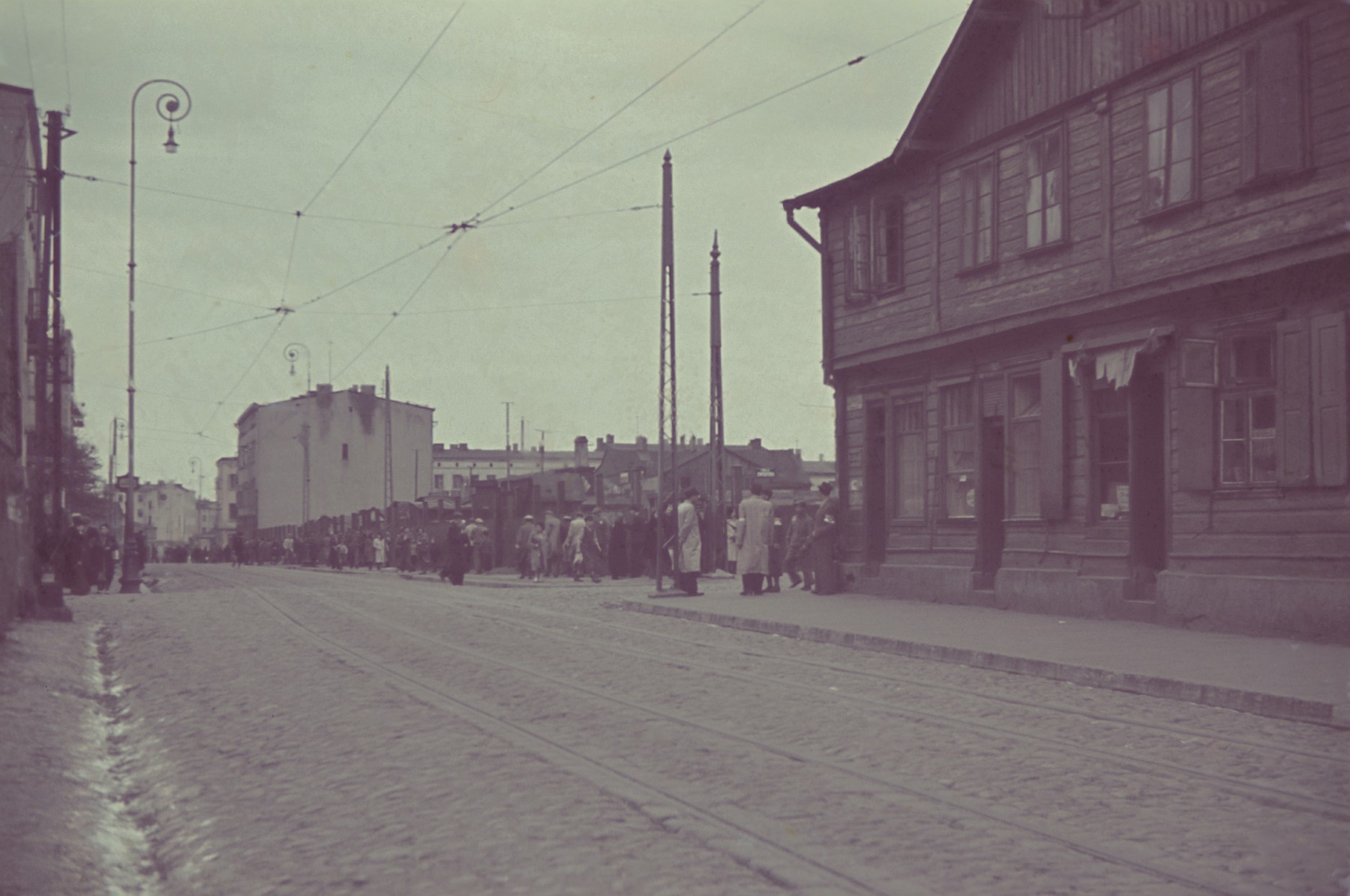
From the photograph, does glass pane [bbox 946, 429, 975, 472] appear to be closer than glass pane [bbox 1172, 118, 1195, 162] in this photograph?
No

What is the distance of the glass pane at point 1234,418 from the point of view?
1670cm

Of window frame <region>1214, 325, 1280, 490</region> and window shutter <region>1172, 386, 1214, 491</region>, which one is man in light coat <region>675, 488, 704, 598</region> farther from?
window frame <region>1214, 325, 1280, 490</region>

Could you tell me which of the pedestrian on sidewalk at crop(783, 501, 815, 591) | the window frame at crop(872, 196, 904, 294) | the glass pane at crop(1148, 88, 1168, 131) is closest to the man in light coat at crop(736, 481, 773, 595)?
the pedestrian on sidewalk at crop(783, 501, 815, 591)

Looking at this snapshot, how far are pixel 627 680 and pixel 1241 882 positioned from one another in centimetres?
751

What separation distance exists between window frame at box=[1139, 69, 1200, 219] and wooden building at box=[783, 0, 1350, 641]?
3cm

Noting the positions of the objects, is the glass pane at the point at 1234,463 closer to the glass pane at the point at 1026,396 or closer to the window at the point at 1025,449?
the window at the point at 1025,449

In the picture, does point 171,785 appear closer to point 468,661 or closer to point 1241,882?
point 1241,882

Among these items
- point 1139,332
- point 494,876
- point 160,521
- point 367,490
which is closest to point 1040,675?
point 1139,332

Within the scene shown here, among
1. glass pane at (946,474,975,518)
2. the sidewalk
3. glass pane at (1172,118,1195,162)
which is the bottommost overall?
the sidewalk

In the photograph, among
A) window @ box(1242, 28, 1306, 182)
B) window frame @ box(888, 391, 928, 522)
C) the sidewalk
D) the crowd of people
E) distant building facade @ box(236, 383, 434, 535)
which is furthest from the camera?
distant building facade @ box(236, 383, 434, 535)

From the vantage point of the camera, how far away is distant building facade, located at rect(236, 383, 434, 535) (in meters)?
107

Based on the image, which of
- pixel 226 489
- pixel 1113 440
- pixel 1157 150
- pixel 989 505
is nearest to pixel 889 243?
pixel 989 505

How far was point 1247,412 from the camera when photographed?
54.6ft

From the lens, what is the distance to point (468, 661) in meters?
14.5
